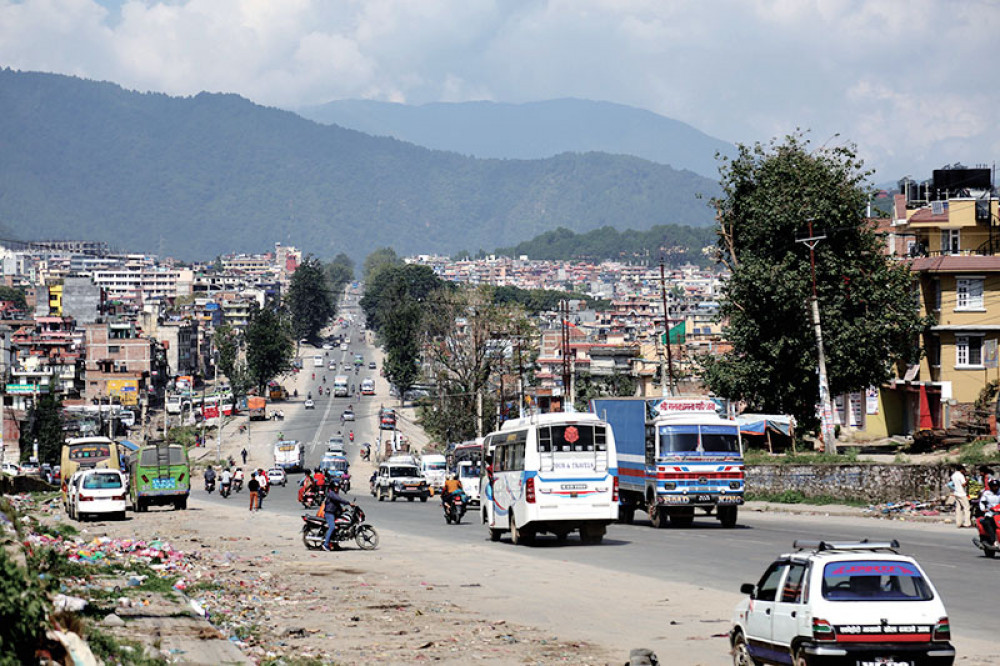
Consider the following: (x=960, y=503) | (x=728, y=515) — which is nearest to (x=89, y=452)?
(x=728, y=515)

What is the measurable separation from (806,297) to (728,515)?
2379cm

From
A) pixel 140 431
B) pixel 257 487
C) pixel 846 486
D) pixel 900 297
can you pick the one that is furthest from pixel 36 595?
pixel 140 431

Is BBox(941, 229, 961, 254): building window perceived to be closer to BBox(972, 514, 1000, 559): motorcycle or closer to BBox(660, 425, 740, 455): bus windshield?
BBox(660, 425, 740, 455): bus windshield

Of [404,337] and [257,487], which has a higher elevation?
[404,337]

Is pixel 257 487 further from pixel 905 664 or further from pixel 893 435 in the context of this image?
pixel 905 664

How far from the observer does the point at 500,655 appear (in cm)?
1752

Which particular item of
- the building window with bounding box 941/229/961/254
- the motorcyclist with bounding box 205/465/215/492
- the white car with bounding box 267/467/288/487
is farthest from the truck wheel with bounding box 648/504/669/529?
the white car with bounding box 267/467/288/487

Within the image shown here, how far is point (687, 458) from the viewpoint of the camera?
3891 centimetres

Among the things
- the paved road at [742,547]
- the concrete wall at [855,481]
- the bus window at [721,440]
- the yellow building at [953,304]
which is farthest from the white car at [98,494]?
the yellow building at [953,304]

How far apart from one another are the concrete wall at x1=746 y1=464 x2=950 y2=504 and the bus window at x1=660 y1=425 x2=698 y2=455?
9969 mm

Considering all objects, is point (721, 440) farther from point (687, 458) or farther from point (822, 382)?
point (822, 382)

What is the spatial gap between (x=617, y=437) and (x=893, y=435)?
39177 mm

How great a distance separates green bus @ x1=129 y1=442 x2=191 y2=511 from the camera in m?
55.7

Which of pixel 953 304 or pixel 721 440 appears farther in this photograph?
pixel 953 304
